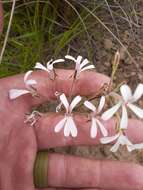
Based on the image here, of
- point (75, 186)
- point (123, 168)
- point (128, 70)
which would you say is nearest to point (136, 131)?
point (123, 168)

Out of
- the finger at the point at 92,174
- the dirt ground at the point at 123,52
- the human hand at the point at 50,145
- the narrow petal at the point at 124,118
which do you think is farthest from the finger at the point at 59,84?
the dirt ground at the point at 123,52

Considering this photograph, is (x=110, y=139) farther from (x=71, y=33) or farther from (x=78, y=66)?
(x=71, y=33)

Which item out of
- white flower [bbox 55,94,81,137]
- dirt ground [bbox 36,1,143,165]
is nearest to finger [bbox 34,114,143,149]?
white flower [bbox 55,94,81,137]

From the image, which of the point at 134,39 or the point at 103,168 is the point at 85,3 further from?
the point at 103,168

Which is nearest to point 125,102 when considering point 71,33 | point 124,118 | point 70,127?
point 124,118

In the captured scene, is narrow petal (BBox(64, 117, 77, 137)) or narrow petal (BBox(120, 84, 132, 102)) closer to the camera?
narrow petal (BBox(120, 84, 132, 102))

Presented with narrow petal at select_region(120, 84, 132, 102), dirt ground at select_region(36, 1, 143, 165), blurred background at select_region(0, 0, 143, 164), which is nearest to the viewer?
narrow petal at select_region(120, 84, 132, 102)

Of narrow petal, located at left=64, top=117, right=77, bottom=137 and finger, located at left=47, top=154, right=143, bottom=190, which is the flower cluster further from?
finger, located at left=47, top=154, right=143, bottom=190

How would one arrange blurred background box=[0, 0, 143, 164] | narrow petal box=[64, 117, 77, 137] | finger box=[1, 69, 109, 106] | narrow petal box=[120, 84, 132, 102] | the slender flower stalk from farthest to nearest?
1. blurred background box=[0, 0, 143, 164]
2. finger box=[1, 69, 109, 106]
3. the slender flower stalk
4. narrow petal box=[64, 117, 77, 137]
5. narrow petal box=[120, 84, 132, 102]

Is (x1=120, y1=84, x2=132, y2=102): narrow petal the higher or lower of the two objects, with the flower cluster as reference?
higher
